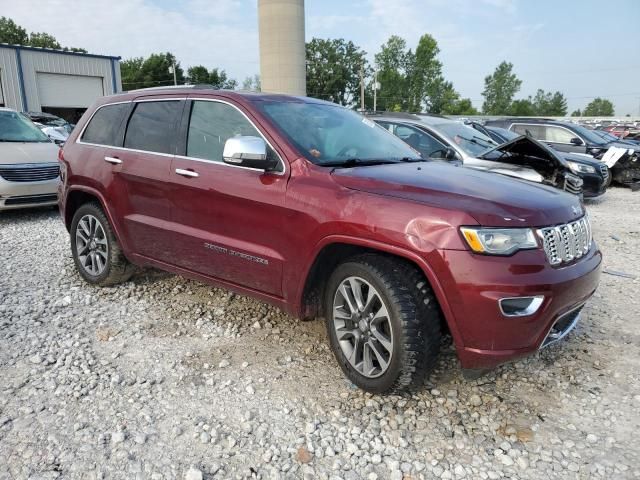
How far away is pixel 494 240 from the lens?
252 centimetres

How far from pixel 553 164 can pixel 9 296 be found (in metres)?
7.38

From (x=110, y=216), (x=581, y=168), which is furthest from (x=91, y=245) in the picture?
(x=581, y=168)

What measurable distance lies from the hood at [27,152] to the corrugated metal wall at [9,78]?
89.1 ft

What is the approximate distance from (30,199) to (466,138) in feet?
22.8

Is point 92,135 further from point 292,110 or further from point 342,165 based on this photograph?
point 342,165

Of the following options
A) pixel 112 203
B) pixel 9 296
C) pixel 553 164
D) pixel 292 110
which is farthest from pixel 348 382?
pixel 553 164

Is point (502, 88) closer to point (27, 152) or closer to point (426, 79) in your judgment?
point (426, 79)

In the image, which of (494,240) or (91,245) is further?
(91,245)

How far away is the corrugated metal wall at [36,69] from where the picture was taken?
30484mm

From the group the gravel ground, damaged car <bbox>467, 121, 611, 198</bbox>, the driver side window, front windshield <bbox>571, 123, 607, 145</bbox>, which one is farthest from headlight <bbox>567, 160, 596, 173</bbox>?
the gravel ground

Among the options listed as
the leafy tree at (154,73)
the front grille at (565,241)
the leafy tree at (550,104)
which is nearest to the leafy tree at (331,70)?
the leafy tree at (154,73)

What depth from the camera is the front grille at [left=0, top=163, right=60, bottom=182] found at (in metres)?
7.52

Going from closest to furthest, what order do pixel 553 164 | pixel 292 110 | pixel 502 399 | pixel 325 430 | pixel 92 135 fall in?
pixel 325 430, pixel 502 399, pixel 292 110, pixel 92 135, pixel 553 164

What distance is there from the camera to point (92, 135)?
15.4ft
